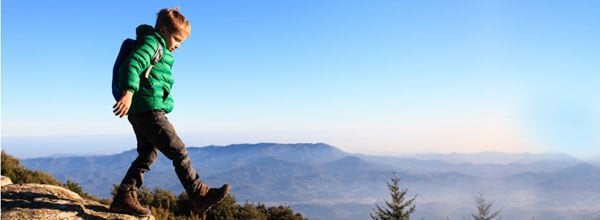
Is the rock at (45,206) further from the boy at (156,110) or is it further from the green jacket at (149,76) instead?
the green jacket at (149,76)

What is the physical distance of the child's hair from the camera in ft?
17.8

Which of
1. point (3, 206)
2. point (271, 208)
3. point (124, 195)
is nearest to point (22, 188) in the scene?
point (3, 206)

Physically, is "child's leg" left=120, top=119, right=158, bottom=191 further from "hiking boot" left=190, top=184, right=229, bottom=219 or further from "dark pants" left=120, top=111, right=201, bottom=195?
"hiking boot" left=190, top=184, right=229, bottom=219

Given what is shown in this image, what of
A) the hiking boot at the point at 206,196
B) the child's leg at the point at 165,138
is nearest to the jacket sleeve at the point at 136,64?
the child's leg at the point at 165,138

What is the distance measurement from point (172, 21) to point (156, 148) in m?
1.43

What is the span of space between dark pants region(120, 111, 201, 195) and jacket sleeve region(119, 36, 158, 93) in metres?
0.53

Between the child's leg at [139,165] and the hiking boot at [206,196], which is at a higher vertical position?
the child's leg at [139,165]

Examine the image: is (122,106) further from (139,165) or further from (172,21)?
(139,165)

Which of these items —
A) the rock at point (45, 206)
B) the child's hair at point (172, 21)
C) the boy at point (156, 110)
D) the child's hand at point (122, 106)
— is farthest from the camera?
the rock at point (45, 206)

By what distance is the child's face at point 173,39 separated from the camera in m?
5.47

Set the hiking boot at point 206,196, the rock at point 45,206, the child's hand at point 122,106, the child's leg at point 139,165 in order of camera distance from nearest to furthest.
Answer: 1. the child's hand at point 122,106
2. the rock at point 45,206
3. the hiking boot at point 206,196
4. the child's leg at point 139,165

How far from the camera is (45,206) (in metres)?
5.82

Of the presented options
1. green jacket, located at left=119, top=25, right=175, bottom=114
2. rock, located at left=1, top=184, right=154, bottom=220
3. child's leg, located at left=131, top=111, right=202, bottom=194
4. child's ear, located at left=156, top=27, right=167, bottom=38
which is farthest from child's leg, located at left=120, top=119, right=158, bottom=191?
child's ear, located at left=156, top=27, right=167, bottom=38

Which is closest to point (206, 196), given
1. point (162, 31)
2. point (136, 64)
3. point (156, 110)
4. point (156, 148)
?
point (156, 148)
